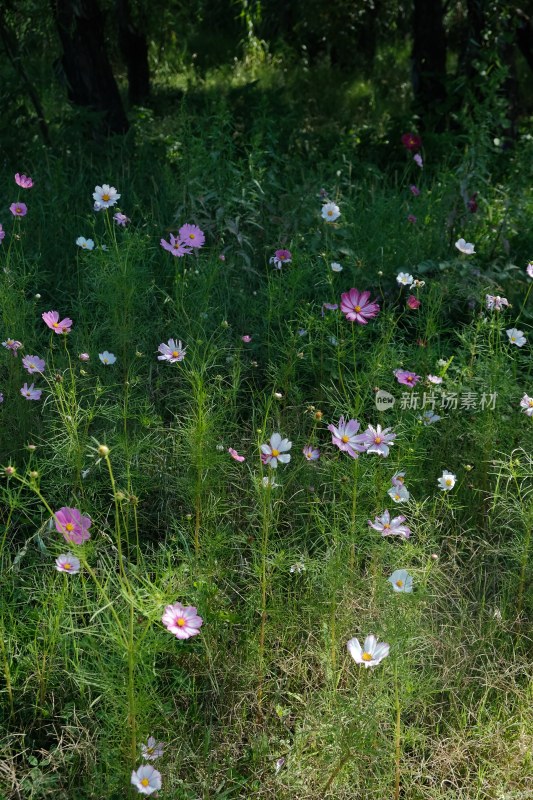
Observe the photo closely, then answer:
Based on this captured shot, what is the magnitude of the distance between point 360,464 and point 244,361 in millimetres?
896

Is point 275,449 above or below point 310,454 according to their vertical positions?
above

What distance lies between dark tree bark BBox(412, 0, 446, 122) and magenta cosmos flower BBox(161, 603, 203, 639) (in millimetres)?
4868

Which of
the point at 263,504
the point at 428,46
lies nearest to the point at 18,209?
the point at 263,504

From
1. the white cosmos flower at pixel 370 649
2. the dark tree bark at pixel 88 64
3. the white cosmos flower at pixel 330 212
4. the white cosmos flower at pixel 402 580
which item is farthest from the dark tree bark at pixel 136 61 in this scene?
the white cosmos flower at pixel 370 649

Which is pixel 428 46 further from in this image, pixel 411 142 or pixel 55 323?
pixel 55 323

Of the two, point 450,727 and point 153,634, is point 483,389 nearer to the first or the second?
point 450,727

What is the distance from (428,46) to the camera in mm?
6215

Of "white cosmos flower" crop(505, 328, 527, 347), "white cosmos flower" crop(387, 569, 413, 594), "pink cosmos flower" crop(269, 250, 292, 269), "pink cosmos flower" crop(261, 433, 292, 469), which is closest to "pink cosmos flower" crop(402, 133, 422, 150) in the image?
"pink cosmos flower" crop(269, 250, 292, 269)

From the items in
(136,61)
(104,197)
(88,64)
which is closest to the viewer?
(104,197)

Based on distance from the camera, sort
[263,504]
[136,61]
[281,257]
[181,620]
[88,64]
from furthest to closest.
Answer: [136,61] → [88,64] → [281,257] → [263,504] → [181,620]

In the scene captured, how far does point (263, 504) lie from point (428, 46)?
16.5 feet

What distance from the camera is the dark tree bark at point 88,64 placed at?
17.2 ft

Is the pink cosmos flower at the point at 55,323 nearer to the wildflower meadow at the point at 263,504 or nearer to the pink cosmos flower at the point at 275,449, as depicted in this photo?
the wildflower meadow at the point at 263,504

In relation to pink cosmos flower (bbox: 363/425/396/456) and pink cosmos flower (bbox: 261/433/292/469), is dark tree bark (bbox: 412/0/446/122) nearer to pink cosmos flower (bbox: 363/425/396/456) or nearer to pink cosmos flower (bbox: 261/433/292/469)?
pink cosmos flower (bbox: 363/425/396/456)
